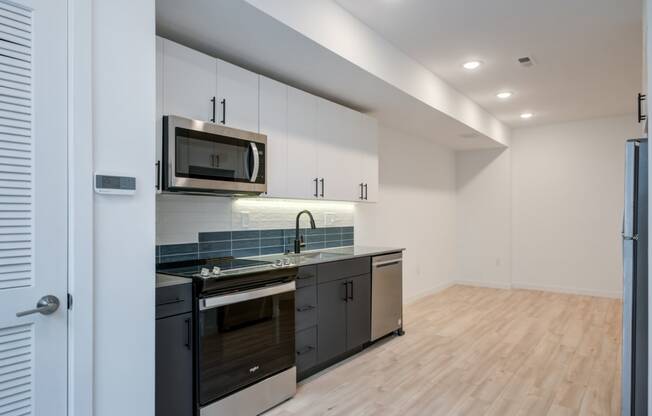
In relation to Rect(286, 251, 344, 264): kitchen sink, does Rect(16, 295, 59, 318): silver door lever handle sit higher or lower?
higher

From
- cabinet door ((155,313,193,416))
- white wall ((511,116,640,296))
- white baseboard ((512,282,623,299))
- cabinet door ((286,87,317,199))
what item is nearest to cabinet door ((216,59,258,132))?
cabinet door ((286,87,317,199))

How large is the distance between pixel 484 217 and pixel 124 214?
21.4 ft

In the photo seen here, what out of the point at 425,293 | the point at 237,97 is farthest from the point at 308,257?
the point at 425,293

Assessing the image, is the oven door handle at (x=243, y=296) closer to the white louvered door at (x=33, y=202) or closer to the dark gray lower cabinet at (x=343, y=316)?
the dark gray lower cabinet at (x=343, y=316)

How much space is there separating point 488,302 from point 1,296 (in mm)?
5771

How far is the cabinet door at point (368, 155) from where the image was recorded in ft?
14.1

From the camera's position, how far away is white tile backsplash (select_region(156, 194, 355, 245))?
2.84m

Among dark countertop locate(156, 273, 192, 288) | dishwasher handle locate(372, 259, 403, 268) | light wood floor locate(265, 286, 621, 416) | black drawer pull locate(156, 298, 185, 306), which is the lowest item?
light wood floor locate(265, 286, 621, 416)

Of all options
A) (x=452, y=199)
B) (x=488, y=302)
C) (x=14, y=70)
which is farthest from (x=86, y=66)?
(x=452, y=199)

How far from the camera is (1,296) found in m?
1.49

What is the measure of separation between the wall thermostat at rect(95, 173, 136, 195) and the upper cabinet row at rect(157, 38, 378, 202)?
0.69 m

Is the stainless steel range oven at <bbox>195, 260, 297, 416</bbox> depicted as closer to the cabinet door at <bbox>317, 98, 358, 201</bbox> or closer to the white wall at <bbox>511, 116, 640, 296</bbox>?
the cabinet door at <bbox>317, 98, 358, 201</bbox>

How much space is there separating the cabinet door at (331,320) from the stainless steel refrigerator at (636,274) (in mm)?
1959

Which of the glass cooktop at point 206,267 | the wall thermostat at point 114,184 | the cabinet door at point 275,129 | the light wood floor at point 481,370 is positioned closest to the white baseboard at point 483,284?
the light wood floor at point 481,370
